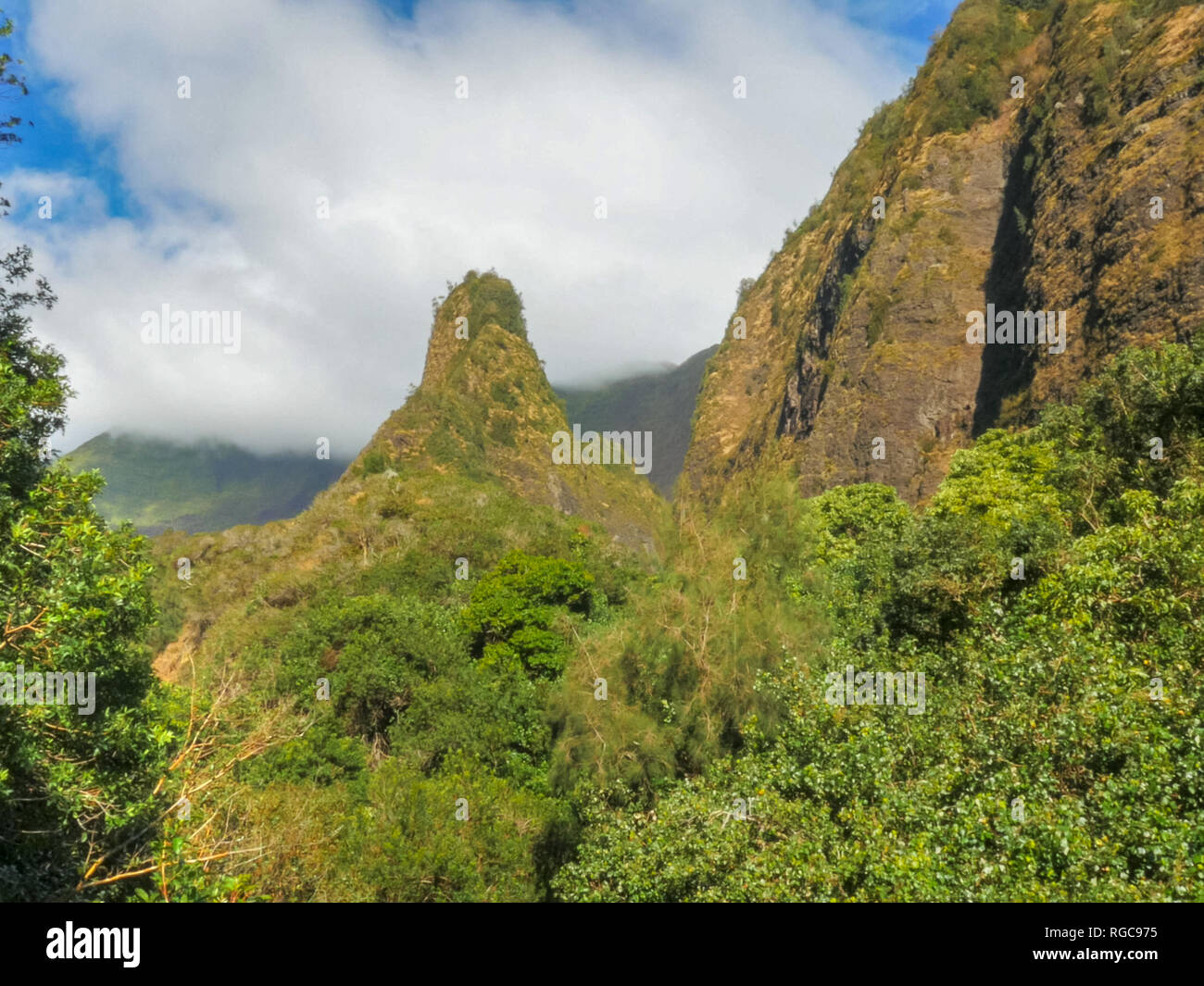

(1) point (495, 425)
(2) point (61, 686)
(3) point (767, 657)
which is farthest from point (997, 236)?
(2) point (61, 686)

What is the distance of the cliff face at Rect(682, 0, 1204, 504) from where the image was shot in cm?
3722

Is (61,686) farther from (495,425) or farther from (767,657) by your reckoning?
(495,425)

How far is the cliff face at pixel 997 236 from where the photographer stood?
37.2 metres

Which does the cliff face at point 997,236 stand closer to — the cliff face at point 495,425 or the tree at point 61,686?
the cliff face at point 495,425

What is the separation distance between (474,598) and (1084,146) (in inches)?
1809

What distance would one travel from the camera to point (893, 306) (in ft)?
191

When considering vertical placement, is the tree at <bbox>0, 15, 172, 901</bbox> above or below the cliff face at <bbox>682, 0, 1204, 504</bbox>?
below

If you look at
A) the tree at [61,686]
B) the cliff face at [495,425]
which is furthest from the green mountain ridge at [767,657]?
the cliff face at [495,425]

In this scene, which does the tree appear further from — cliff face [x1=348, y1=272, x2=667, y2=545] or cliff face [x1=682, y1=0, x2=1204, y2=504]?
cliff face [x1=348, y1=272, x2=667, y2=545]

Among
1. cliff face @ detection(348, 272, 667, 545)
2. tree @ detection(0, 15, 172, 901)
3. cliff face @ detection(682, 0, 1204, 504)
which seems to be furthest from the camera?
cliff face @ detection(348, 272, 667, 545)

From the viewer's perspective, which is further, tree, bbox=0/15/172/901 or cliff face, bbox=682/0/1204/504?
cliff face, bbox=682/0/1204/504

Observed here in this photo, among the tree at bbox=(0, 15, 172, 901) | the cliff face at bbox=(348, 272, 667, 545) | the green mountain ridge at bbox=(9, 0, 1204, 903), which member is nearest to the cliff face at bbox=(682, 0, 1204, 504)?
the green mountain ridge at bbox=(9, 0, 1204, 903)

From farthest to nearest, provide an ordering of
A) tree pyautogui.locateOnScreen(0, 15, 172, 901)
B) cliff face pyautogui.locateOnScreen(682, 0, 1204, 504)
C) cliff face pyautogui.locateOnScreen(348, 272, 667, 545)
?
cliff face pyautogui.locateOnScreen(348, 272, 667, 545), cliff face pyautogui.locateOnScreen(682, 0, 1204, 504), tree pyautogui.locateOnScreen(0, 15, 172, 901)

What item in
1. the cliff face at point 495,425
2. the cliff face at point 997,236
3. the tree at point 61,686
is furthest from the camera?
the cliff face at point 495,425
